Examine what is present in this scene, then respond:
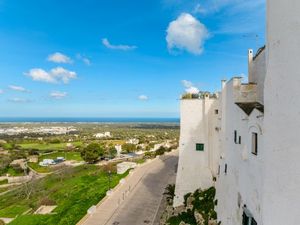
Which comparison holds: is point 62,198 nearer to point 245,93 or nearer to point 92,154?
point 92,154

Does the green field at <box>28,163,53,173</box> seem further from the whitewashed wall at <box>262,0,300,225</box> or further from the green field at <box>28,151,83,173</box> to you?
the whitewashed wall at <box>262,0,300,225</box>

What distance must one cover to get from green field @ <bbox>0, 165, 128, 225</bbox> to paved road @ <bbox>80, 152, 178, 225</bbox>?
3291 mm

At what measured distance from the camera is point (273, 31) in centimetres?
740

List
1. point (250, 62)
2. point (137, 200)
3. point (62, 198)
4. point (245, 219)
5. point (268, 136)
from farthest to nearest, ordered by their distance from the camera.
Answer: point (62, 198) → point (137, 200) → point (250, 62) → point (245, 219) → point (268, 136)

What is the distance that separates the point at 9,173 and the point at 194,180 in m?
62.8

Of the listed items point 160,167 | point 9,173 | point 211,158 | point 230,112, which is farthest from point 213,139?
point 9,173

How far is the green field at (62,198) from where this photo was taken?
30516mm

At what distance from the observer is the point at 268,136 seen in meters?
7.46

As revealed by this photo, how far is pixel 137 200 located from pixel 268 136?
21749 mm

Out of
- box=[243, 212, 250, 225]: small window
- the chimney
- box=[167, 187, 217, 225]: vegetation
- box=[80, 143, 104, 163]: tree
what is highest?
the chimney

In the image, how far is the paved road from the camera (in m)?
22.8

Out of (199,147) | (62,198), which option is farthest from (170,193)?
(62,198)

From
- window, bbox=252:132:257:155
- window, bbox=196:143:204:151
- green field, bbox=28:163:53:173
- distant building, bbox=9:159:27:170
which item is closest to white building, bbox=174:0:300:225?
window, bbox=252:132:257:155

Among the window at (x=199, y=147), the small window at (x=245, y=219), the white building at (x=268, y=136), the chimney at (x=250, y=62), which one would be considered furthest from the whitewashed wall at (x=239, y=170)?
the window at (x=199, y=147)
